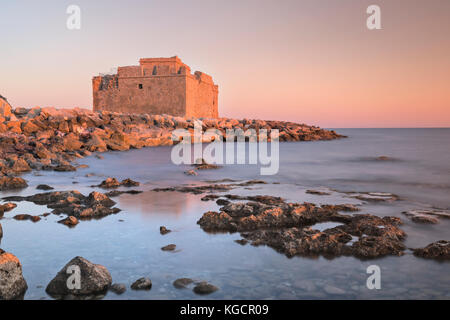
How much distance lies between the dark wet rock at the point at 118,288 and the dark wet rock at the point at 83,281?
1.6 inches

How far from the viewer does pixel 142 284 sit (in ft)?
7.98

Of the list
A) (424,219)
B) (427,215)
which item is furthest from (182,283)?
(427,215)

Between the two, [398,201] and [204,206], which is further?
[398,201]

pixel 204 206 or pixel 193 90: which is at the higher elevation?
pixel 193 90

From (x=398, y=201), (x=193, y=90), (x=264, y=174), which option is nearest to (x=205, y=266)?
(x=398, y=201)

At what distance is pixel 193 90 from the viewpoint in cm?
3003

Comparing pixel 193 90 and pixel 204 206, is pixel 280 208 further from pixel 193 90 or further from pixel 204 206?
pixel 193 90

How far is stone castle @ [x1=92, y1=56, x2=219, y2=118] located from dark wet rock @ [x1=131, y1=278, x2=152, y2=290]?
26031 mm

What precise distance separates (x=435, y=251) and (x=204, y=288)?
2.03 metres

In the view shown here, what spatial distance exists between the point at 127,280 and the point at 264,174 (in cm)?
643

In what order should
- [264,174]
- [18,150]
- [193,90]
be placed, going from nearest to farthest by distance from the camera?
[264,174]
[18,150]
[193,90]

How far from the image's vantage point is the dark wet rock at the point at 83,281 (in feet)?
7.78
